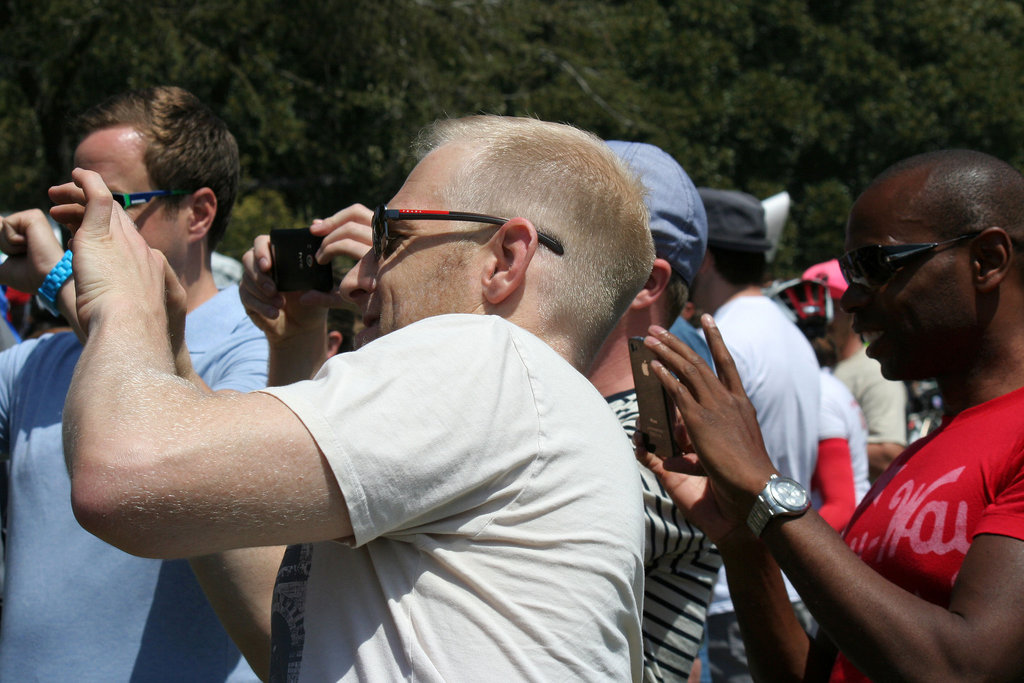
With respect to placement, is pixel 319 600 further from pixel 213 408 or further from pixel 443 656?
pixel 213 408

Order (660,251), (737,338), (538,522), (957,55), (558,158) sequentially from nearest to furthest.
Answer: (538,522) < (558,158) < (660,251) < (737,338) < (957,55)

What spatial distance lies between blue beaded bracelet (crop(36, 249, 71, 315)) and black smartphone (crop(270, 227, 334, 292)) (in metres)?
0.45

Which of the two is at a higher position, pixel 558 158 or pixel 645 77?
pixel 558 158

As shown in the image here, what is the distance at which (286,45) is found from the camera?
37.3 ft

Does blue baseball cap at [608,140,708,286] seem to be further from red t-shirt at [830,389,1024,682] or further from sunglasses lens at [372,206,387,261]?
sunglasses lens at [372,206,387,261]

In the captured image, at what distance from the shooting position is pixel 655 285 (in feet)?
7.61

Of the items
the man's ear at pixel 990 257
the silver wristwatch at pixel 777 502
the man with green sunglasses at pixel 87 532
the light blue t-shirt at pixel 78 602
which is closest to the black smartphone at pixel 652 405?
the silver wristwatch at pixel 777 502

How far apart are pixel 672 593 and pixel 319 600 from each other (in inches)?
33.2

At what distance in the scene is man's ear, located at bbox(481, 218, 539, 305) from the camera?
56.9 inches

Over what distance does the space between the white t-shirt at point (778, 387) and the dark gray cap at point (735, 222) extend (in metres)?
0.34

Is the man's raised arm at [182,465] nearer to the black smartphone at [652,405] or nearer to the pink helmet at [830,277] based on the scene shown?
the black smartphone at [652,405]

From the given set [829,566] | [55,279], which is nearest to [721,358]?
[829,566]

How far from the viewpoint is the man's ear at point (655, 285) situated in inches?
90.8

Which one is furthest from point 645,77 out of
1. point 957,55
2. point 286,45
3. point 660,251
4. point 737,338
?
point 660,251
